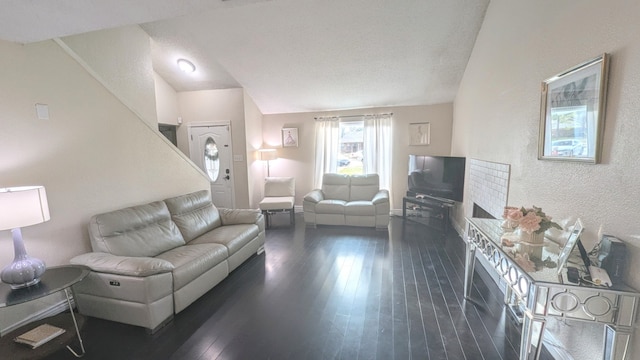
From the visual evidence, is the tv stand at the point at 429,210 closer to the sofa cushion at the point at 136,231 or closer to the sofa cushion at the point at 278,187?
the sofa cushion at the point at 278,187

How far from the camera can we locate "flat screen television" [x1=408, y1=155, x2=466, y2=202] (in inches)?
165

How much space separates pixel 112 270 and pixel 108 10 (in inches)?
73.8

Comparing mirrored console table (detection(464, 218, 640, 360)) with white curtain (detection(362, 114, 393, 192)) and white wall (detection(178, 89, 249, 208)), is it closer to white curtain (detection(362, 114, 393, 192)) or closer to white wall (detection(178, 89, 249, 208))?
white curtain (detection(362, 114, 393, 192))

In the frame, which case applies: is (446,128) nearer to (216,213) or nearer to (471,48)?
(471,48)

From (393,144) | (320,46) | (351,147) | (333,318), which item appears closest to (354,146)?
(351,147)

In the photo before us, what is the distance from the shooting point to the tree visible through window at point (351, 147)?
5703 mm

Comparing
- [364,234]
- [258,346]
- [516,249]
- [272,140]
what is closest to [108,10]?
[258,346]

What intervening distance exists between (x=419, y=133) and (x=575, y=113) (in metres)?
3.78

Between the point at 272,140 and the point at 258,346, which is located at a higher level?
the point at 272,140

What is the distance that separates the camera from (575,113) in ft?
5.26

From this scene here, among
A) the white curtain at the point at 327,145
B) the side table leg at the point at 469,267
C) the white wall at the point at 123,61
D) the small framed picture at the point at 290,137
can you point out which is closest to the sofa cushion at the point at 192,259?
the white wall at the point at 123,61

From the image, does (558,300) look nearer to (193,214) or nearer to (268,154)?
(193,214)

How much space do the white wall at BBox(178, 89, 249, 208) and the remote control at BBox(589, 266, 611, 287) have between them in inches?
194

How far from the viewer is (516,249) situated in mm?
1645
